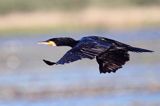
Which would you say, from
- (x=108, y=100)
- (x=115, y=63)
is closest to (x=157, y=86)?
(x=108, y=100)

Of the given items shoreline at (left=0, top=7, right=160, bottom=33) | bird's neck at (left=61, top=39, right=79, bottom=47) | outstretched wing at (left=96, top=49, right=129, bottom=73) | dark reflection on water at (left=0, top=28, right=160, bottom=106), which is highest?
bird's neck at (left=61, top=39, right=79, bottom=47)

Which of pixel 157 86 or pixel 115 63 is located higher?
pixel 115 63

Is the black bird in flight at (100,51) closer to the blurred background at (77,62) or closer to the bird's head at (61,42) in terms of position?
the bird's head at (61,42)

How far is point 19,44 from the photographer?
28.2 meters

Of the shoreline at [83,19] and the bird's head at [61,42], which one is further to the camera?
the shoreline at [83,19]

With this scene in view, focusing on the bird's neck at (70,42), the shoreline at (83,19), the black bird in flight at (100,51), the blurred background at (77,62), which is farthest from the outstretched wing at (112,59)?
the shoreline at (83,19)

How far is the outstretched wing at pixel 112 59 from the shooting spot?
746cm

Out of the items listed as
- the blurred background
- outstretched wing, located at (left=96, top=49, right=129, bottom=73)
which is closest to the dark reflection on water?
the blurred background

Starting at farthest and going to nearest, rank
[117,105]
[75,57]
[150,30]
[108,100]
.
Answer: [150,30] < [108,100] < [117,105] < [75,57]

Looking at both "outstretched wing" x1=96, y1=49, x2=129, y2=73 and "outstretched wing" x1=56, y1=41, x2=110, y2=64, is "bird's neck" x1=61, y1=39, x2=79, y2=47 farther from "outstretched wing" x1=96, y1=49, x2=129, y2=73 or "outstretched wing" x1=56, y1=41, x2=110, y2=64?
"outstretched wing" x1=56, y1=41, x2=110, y2=64

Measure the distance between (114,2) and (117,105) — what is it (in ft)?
56.5

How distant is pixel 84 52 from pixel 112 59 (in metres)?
0.96

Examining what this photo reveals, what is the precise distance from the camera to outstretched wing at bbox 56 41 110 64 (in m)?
6.50

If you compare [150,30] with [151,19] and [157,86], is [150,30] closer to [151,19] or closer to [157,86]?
[151,19]
